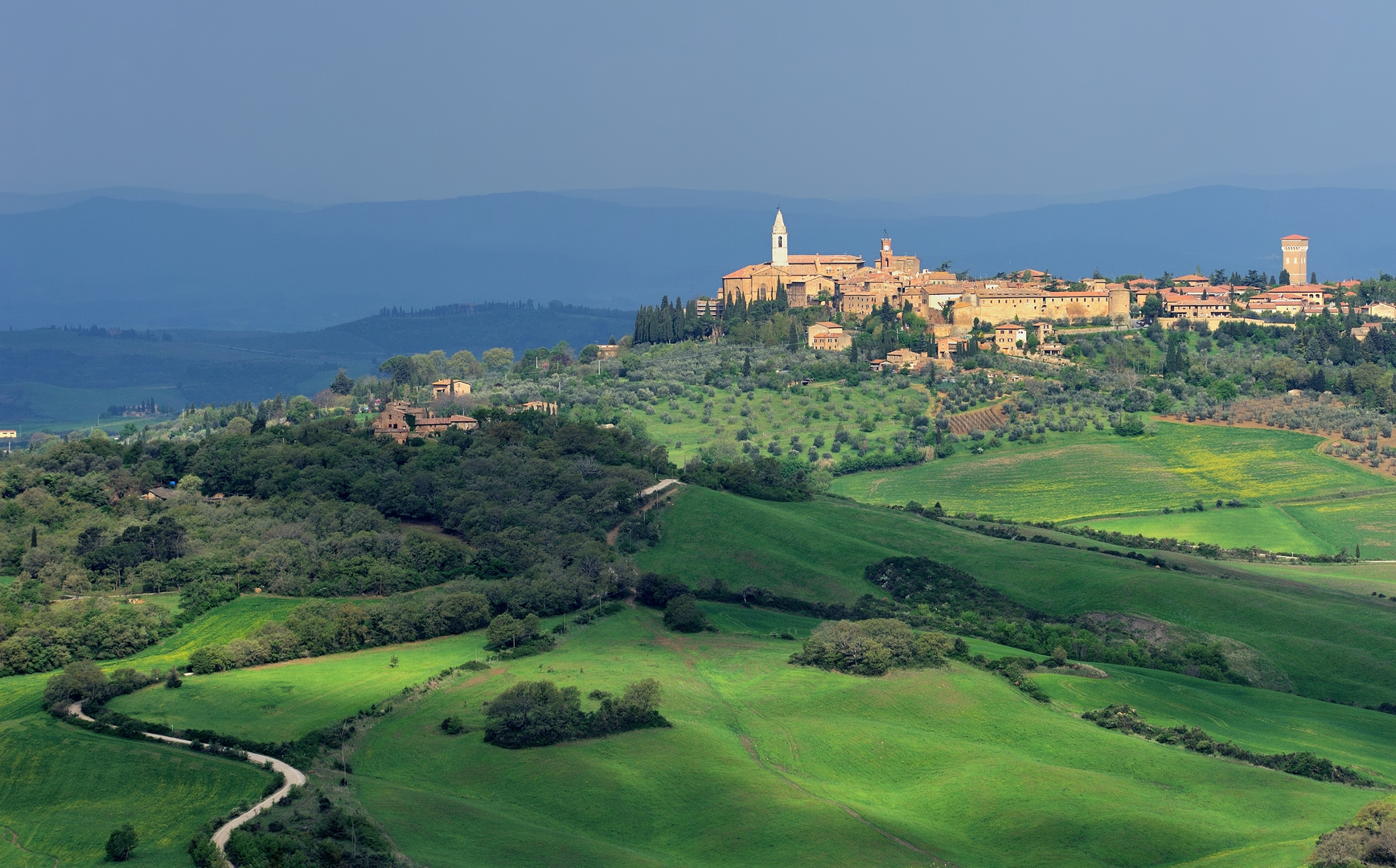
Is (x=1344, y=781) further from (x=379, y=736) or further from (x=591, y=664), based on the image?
(x=379, y=736)

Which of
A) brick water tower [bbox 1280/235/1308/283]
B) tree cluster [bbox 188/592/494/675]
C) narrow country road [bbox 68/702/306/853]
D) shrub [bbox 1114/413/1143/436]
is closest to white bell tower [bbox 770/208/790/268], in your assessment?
shrub [bbox 1114/413/1143/436]

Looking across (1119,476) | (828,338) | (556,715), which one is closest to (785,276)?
(828,338)

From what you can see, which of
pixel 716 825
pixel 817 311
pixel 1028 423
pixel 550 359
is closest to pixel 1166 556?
pixel 1028 423

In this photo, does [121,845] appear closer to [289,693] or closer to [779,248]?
[289,693]

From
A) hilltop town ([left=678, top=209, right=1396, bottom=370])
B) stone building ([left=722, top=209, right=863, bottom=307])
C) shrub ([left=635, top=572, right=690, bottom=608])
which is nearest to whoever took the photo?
shrub ([left=635, top=572, right=690, bottom=608])

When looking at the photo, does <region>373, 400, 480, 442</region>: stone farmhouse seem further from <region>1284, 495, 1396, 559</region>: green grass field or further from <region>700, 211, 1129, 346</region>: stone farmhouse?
<region>1284, 495, 1396, 559</region>: green grass field

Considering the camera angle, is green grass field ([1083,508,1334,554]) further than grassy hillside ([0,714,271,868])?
Yes
